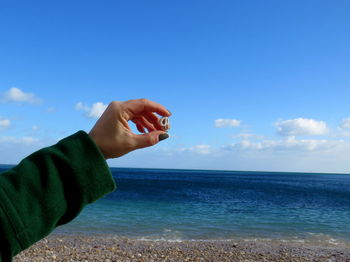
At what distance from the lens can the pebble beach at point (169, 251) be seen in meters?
12.2

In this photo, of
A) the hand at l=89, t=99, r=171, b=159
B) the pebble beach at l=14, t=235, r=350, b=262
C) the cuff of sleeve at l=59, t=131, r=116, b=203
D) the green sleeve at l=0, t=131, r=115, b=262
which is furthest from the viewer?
the pebble beach at l=14, t=235, r=350, b=262

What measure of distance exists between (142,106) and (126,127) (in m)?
0.10

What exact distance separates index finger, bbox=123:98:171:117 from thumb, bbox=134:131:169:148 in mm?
81

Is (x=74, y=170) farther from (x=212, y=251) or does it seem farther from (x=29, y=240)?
(x=212, y=251)

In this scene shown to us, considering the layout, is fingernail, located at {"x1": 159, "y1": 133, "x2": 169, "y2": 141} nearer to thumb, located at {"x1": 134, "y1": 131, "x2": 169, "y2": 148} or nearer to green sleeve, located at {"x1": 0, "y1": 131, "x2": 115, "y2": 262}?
thumb, located at {"x1": 134, "y1": 131, "x2": 169, "y2": 148}

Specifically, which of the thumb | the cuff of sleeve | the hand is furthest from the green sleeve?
the thumb

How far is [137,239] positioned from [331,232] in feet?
38.2

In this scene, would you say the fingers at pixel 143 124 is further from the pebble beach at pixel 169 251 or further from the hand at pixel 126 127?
the pebble beach at pixel 169 251

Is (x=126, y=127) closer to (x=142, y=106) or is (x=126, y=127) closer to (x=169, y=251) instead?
(x=142, y=106)

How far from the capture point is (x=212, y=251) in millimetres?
13586

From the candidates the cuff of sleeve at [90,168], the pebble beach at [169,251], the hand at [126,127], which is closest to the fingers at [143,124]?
the hand at [126,127]

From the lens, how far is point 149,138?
123 cm

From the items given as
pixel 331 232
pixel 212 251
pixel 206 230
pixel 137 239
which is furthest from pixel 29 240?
pixel 331 232

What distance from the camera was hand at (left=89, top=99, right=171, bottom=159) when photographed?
108 cm
